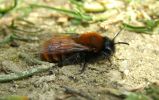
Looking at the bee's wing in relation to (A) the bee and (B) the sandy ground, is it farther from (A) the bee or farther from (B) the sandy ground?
(B) the sandy ground

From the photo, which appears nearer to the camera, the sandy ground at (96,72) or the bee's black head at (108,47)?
the sandy ground at (96,72)

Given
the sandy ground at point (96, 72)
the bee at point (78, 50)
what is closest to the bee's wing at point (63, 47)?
the bee at point (78, 50)

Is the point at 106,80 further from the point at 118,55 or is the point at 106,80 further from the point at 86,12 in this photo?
the point at 86,12

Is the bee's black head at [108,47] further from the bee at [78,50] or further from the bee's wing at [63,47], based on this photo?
the bee's wing at [63,47]

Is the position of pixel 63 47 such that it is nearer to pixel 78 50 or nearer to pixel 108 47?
pixel 78 50

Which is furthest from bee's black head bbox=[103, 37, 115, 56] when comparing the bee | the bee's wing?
the bee's wing

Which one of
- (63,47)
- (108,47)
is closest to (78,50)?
(63,47)

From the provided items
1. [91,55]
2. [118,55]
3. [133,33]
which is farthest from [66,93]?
[133,33]
